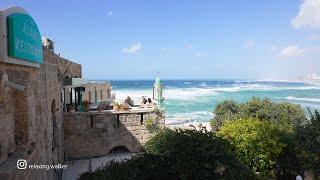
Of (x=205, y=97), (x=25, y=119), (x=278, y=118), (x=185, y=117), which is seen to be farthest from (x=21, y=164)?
(x=205, y=97)

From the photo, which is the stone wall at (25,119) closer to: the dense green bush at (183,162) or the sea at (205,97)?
the dense green bush at (183,162)

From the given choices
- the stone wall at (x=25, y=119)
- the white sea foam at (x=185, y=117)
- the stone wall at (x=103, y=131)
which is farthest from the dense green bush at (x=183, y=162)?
the white sea foam at (x=185, y=117)

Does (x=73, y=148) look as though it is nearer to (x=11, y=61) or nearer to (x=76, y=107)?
(x=76, y=107)

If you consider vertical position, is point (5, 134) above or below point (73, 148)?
above

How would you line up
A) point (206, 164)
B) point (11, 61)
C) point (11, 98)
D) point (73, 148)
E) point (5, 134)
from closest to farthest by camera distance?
point (11, 61)
point (5, 134)
point (11, 98)
point (206, 164)
point (73, 148)

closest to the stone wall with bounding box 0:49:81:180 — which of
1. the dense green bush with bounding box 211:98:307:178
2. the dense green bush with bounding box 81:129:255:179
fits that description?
the dense green bush with bounding box 81:129:255:179

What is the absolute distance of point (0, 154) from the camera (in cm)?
543

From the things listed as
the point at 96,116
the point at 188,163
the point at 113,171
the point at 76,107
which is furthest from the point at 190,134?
the point at 76,107

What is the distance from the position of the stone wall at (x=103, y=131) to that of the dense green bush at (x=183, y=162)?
5.53 metres

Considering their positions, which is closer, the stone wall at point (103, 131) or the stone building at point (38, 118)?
the stone building at point (38, 118)

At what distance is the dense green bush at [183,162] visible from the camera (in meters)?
8.70

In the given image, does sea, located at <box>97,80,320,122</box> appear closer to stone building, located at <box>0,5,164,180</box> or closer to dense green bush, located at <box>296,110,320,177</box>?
Answer: stone building, located at <box>0,5,164,180</box>

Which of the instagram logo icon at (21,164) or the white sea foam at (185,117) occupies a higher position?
the instagram logo icon at (21,164)

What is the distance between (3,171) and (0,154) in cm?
48
